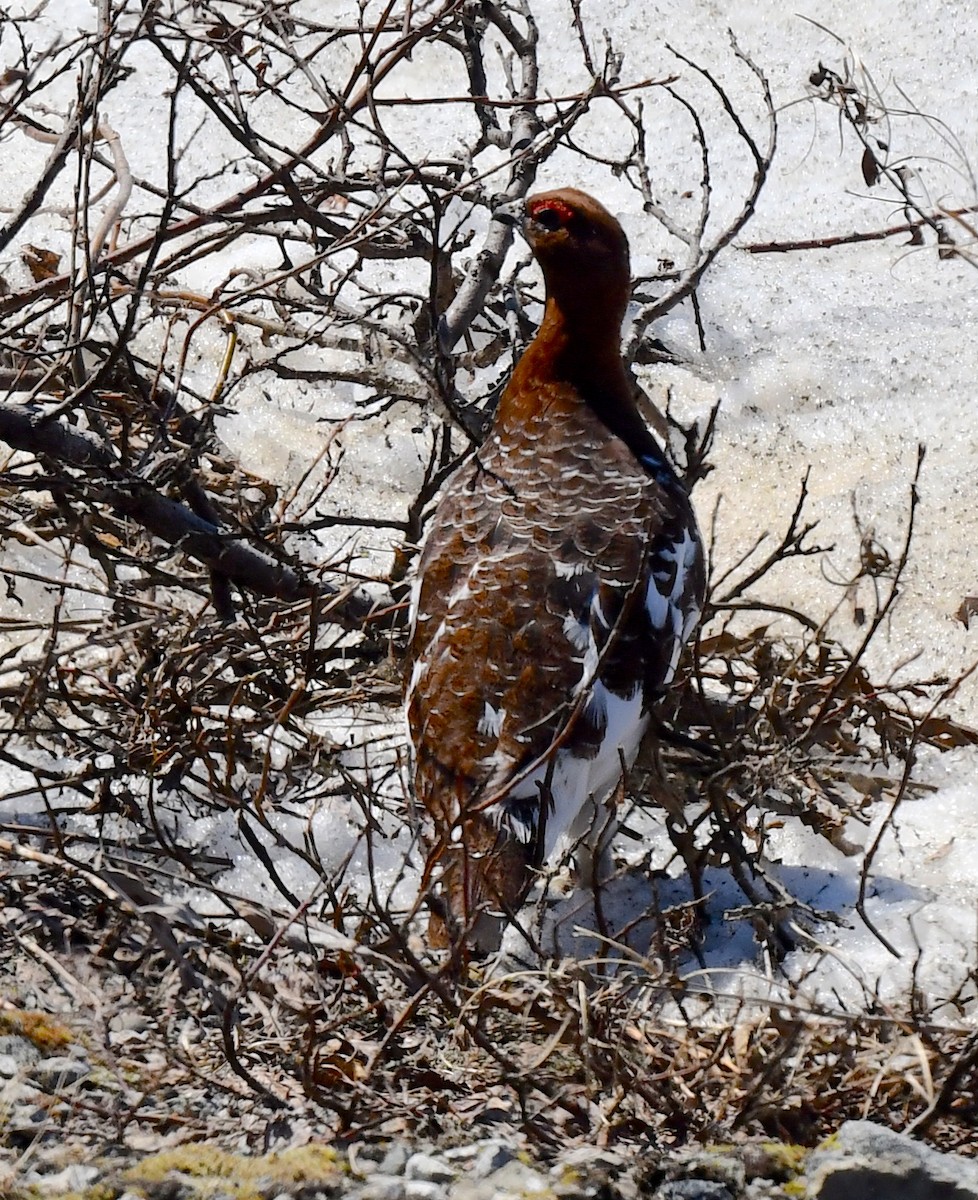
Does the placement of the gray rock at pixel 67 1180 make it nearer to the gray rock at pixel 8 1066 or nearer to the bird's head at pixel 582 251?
the gray rock at pixel 8 1066

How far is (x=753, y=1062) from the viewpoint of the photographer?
2.24m

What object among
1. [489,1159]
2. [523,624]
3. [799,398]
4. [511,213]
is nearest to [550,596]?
[523,624]

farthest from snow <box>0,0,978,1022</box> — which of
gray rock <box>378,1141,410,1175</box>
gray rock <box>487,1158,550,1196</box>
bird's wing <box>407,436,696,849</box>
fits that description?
gray rock <box>487,1158,550,1196</box>

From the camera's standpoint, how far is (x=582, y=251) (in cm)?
350

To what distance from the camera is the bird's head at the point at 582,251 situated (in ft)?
11.4

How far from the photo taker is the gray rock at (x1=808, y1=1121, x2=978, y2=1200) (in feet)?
6.23

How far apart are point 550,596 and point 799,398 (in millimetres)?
2298

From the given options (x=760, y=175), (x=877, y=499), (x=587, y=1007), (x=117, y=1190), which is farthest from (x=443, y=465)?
(x=117, y=1190)

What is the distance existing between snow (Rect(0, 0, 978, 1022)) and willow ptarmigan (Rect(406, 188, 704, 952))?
0.26 meters

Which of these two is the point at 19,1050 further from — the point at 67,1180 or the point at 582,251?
the point at 582,251

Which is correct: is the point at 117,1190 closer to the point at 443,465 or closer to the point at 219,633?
the point at 219,633

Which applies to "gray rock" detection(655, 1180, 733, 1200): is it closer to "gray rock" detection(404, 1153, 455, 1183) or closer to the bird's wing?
"gray rock" detection(404, 1153, 455, 1183)

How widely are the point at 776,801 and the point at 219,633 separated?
1.31 meters

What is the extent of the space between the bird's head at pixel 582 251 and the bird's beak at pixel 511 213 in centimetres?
10
